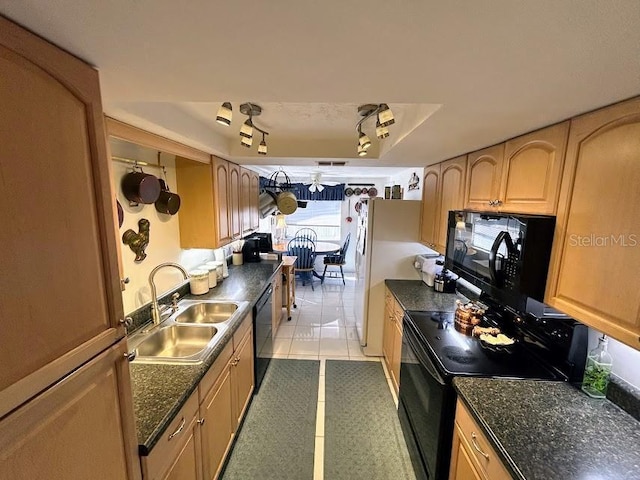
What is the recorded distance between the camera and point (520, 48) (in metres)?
0.67

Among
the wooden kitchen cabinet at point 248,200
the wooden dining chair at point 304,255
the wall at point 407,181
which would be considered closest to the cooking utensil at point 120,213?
the wooden kitchen cabinet at point 248,200

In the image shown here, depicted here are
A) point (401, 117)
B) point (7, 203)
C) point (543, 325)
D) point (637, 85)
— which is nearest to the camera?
point (7, 203)

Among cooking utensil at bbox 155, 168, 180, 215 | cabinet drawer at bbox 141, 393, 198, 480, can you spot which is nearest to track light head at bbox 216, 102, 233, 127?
cooking utensil at bbox 155, 168, 180, 215

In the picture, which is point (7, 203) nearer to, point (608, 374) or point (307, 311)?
point (608, 374)

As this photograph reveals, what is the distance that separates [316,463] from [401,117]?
230 cm

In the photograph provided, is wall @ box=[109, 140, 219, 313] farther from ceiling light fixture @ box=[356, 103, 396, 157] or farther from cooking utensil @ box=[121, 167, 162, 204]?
ceiling light fixture @ box=[356, 103, 396, 157]

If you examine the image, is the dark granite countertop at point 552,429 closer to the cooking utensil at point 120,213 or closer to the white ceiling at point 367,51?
the white ceiling at point 367,51

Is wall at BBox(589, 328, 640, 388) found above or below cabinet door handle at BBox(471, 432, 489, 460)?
above

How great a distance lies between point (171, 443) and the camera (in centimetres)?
115

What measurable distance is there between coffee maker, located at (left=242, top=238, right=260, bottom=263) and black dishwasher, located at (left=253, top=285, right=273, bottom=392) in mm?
857

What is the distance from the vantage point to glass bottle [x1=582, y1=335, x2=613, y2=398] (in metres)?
1.22

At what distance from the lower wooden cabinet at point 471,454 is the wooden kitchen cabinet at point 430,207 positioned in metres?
1.53

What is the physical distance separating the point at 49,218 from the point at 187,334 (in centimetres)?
156

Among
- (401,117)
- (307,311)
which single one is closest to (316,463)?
(401,117)
